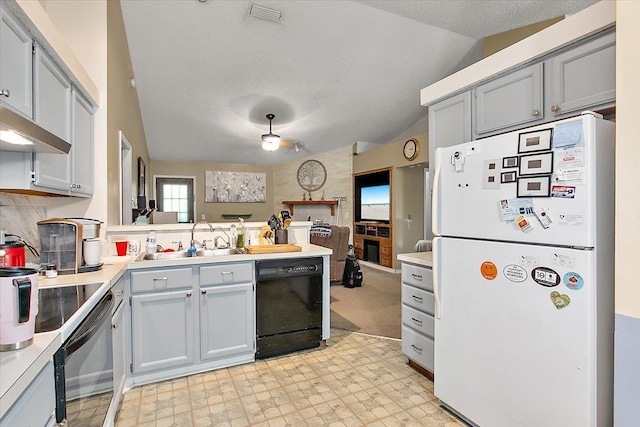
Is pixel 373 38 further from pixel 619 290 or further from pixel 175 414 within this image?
pixel 175 414

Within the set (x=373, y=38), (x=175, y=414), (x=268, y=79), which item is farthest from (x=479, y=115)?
(x=268, y=79)

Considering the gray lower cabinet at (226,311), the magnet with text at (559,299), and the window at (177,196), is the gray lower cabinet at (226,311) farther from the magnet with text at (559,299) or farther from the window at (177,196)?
the window at (177,196)

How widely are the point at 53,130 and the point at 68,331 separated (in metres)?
1.23

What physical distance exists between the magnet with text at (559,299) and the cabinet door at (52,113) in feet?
8.49

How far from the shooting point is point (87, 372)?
4.62ft

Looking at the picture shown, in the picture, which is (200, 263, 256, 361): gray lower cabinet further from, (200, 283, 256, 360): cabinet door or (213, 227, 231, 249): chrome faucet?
(213, 227, 231, 249): chrome faucet

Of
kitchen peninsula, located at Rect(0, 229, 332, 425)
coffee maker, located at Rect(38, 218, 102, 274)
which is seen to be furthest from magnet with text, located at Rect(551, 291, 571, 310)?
coffee maker, located at Rect(38, 218, 102, 274)

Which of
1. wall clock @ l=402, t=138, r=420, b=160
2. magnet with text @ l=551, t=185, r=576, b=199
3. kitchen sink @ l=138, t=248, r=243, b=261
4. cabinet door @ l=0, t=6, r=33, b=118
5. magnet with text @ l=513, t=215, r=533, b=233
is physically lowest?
kitchen sink @ l=138, t=248, r=243, b=261

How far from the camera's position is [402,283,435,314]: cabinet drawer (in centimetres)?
A: 245

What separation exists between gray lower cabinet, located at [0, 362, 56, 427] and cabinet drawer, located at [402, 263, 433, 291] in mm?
2192

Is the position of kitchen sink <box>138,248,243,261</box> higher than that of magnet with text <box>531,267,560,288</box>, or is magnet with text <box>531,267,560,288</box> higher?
magnet with text <box>531,267,560,288</box>

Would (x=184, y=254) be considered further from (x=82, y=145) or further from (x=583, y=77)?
(x=583, y=77)

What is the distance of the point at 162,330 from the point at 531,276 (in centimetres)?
239

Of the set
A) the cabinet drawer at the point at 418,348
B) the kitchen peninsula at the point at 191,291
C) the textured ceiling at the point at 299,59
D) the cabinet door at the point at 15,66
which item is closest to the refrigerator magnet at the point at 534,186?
the cabinet drawer at the point at 418,348
